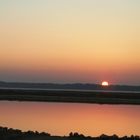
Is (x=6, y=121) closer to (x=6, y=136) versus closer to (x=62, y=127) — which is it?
A: (x=62, y=127)

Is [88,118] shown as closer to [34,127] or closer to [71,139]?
[34,127]

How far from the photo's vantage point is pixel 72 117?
121 feet

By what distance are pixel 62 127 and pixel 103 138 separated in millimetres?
8572

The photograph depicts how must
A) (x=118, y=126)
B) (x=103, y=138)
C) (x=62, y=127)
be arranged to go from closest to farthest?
(x=103, y=138)
(x=62, y=127)
(x=118, y=126)

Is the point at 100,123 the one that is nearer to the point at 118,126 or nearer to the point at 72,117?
the point at 118,126

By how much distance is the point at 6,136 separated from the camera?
66.0ft

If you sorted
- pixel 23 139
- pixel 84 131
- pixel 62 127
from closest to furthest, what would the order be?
pixel 23 139
pixel 84 131
pixel 62 127

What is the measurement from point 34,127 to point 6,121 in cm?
447

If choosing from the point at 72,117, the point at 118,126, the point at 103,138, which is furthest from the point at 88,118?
the point at 103,138

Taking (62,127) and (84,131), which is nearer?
(84,131)

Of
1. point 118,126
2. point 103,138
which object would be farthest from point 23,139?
point 118,126

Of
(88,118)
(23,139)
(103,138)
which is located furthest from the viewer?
(88,118)

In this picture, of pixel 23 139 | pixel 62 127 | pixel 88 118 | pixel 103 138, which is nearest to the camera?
pixel 23 139

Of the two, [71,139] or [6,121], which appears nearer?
[71,139]
